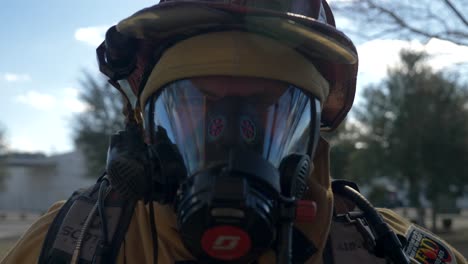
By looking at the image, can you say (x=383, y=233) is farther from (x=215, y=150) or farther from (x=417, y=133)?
(x=417, y=133)

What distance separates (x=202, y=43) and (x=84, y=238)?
635mm

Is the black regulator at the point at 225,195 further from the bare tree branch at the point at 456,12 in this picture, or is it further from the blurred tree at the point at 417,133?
the blurred tree at the point at 417,133

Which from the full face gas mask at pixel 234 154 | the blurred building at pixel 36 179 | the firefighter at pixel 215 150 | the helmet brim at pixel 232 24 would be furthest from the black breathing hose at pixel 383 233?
the blurred building at pixel 36 179

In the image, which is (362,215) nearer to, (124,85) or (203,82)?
(203,82)

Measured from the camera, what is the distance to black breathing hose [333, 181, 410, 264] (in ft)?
5.58

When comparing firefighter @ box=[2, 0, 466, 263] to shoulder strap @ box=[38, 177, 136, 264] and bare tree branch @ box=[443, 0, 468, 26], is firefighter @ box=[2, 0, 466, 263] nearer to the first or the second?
shoulder strap @ box=[38, 177, 136, 264]

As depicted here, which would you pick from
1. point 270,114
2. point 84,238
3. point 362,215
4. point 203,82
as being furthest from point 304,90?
point 84,238

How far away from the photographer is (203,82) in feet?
5.10

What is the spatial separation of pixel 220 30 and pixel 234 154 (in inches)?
14.8

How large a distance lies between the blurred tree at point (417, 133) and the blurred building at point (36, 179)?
28497 millimetres

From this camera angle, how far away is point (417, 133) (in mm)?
22031

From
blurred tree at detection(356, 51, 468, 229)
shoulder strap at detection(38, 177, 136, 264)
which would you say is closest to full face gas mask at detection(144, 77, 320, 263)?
shoulder strap at detection(38, 177, 136, 264)

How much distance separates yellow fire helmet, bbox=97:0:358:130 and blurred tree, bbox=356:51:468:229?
1981 cm

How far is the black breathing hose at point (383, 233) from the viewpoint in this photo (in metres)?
1.70
